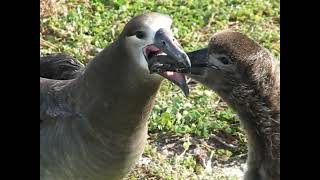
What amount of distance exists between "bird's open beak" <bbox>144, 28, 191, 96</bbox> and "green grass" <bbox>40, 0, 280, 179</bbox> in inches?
55.3

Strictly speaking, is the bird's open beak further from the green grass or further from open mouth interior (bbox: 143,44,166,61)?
the green grass

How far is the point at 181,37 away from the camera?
564 centimetres

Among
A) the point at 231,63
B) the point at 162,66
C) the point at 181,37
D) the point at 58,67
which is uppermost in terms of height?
the point at 162,66

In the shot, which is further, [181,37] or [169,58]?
[181,37]

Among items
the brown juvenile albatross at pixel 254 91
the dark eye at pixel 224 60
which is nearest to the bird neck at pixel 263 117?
the brown juvenile albatross at pixel 254 91

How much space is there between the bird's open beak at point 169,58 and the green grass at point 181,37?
4.61 feet

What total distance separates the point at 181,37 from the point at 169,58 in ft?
8.45

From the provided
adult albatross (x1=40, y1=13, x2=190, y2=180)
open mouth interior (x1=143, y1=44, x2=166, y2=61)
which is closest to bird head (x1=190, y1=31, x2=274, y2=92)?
adult albatross (x1=40, y1=13, x2=190, y2=180)

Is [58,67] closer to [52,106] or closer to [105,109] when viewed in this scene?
[52,106]

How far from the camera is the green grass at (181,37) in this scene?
4641mm

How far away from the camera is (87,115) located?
11.3ft

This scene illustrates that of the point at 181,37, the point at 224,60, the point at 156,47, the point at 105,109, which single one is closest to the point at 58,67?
the point at 105,109
